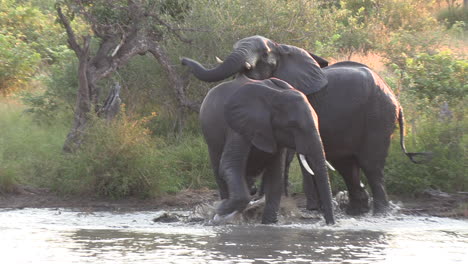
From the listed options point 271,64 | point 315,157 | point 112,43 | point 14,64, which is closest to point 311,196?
point 271,64

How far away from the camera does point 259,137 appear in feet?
31.4

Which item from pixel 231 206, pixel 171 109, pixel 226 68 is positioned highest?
pixel 171 109

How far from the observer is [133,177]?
1176 cm

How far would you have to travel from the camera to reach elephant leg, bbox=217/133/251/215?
955cm

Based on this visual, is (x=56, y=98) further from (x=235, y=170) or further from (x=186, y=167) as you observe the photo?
(x=235, y=170)

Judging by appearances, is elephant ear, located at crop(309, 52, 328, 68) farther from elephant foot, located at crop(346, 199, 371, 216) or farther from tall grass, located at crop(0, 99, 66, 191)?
tall grass, located at crop(0, 99, 66, 191)

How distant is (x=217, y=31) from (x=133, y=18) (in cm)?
140

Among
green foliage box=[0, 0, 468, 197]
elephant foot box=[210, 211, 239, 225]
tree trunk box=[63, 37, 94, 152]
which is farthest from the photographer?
tree trunk box=[63, 37, 94, 152]

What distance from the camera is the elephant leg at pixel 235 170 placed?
9555mm

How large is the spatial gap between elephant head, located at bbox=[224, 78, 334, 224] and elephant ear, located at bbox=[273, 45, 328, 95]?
0.97 metres

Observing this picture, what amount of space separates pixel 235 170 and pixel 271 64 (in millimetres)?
1774

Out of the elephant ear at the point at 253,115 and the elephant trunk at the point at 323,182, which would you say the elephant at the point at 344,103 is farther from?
the elephant trunk at the point at 323,182

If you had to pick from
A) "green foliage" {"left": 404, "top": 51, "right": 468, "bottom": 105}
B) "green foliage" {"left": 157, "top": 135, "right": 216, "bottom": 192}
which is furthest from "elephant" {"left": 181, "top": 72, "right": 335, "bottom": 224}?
"green foliage" {"left": 404, "top": 51, "right": 468, "bottom": 105}

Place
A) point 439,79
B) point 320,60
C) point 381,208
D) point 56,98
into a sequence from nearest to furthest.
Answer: point 381,208
point 320,60
point 439,79
point 56,98
